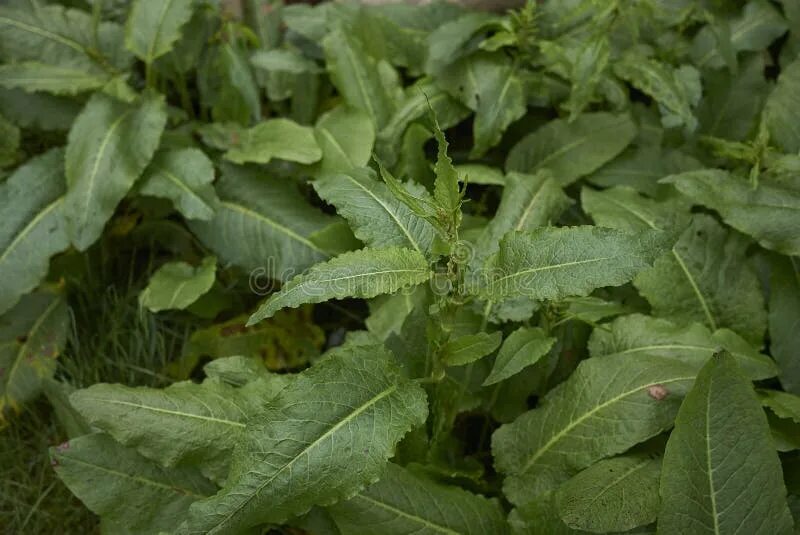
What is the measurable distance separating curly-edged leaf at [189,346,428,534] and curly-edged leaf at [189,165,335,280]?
2.59 feet

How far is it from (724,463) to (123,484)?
130 centimetres

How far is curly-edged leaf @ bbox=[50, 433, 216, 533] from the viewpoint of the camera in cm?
163

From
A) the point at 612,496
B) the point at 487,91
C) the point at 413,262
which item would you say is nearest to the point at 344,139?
the point at 487,91

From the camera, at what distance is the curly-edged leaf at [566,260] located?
130cm

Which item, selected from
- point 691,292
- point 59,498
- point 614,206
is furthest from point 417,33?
point 59,498

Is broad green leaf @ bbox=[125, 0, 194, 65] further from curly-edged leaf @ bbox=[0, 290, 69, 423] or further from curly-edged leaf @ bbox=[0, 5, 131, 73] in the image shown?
curly-edged leaf @ bbox=[0, 290, 69, 423]

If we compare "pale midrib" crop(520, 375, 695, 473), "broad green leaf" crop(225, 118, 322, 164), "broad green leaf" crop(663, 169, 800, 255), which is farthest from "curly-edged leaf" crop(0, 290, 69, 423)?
"broad green leaf" crop(663, 169, 800, 255)

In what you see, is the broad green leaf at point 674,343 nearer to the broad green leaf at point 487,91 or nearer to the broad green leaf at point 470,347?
the broad green leaf at point 470,347

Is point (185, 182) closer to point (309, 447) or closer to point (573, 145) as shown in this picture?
point (309, 447)

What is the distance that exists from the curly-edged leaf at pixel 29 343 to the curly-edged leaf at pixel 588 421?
4.63ft

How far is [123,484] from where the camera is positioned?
1641mm

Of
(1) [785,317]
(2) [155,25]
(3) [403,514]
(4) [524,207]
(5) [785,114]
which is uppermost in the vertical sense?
(2) [155,25]

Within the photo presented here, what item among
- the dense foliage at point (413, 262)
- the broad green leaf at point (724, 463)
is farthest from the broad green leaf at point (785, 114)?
the broad green leaf at point (724, 463)

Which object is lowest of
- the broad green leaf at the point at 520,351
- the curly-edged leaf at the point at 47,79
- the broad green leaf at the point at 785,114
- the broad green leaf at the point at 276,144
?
the broad green leaf at the point at 520,351
